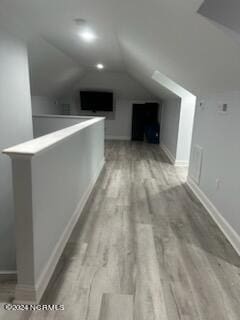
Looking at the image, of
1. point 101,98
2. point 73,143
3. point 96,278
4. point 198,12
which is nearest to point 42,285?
point 96,278

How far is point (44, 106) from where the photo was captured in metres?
6.82

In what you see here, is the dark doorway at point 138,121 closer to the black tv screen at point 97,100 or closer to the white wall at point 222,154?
the black tv screen at point 97,100

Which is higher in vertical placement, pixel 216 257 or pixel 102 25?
pixel 102 25

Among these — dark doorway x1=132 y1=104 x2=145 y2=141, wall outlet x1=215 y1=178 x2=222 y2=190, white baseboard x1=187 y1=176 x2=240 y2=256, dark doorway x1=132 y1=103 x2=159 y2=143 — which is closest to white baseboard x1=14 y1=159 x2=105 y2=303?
white baseboard x1=187 y1=176 x2=240 y2=256

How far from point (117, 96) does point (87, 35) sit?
5.07 metres

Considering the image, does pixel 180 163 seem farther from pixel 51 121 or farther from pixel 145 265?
pixel 145 265

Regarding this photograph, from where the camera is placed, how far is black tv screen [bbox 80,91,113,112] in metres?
8.10

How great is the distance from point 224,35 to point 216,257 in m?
1.85

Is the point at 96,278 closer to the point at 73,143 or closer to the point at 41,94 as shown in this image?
the point at 73,143

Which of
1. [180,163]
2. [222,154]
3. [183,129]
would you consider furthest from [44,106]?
[222,154]

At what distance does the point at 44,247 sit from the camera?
5.49ft

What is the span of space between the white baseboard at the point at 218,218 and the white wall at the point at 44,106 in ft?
14.8

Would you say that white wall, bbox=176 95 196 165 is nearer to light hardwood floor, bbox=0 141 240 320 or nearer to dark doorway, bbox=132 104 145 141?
light hardwood floor, bbox=0 141 240 320

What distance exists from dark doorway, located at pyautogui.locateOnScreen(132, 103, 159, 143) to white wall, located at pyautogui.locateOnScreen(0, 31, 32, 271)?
18.7 feet
